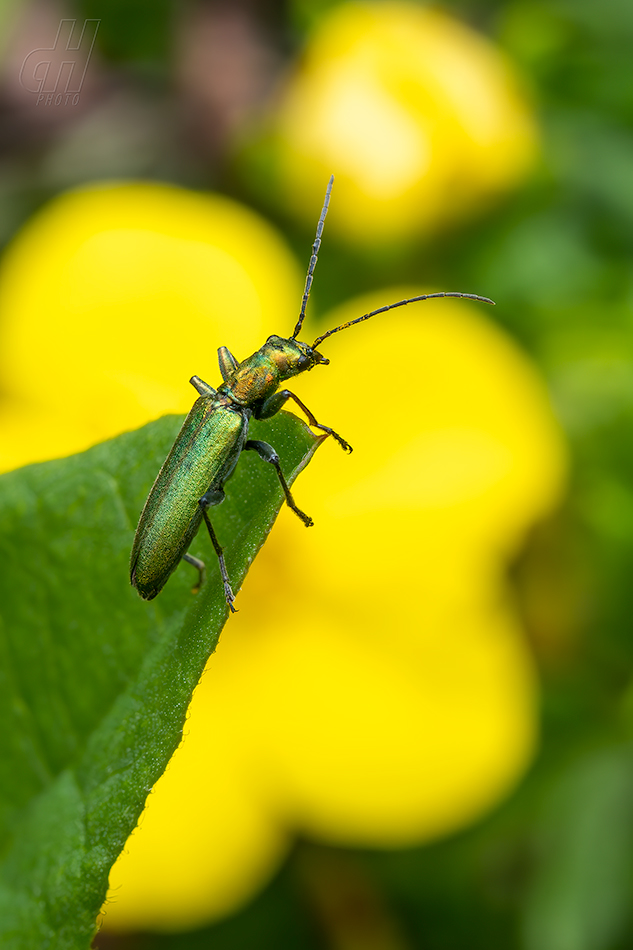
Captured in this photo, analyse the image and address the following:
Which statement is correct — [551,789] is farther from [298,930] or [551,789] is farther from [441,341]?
[441,341]

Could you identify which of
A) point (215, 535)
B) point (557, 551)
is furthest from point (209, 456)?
point (557, 551)

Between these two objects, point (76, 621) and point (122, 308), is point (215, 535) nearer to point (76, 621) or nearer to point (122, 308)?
point (76, 621)

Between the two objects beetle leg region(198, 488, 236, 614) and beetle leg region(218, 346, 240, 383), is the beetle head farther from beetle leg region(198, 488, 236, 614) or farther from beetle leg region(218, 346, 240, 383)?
beetle leg region(198, 488, 236, 614)

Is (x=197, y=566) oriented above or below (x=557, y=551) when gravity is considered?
above

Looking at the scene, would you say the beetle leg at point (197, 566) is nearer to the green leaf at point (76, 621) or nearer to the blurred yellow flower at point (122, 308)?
the green leaf at point (76, 621)

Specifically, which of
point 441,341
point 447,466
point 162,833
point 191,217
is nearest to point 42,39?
point 191,217
